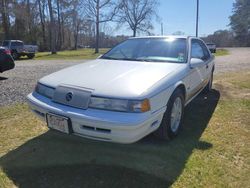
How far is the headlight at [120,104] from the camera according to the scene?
3.21 metres

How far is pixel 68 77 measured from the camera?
3.86 m

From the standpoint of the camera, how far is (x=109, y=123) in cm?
311

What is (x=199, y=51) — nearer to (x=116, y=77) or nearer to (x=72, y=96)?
(x=116, y=77)

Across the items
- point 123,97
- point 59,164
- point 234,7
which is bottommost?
point 59,164

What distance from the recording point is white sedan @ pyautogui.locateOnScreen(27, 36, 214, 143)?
126 inches

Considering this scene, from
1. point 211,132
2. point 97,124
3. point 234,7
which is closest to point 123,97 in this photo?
point 97,124

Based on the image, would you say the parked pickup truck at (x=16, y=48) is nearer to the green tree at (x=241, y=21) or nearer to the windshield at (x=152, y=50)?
the windshield at (x=152, y=50)

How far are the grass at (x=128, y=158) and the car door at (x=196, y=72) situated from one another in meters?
0.57

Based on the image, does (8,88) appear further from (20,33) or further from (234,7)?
(234,7)

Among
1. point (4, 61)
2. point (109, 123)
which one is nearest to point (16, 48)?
point (4, 61)

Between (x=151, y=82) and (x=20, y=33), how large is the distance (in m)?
52.0

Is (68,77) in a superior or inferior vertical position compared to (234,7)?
inferior

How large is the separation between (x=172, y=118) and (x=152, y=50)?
127cm

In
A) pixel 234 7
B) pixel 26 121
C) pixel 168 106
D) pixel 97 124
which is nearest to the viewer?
pixel 97 124
